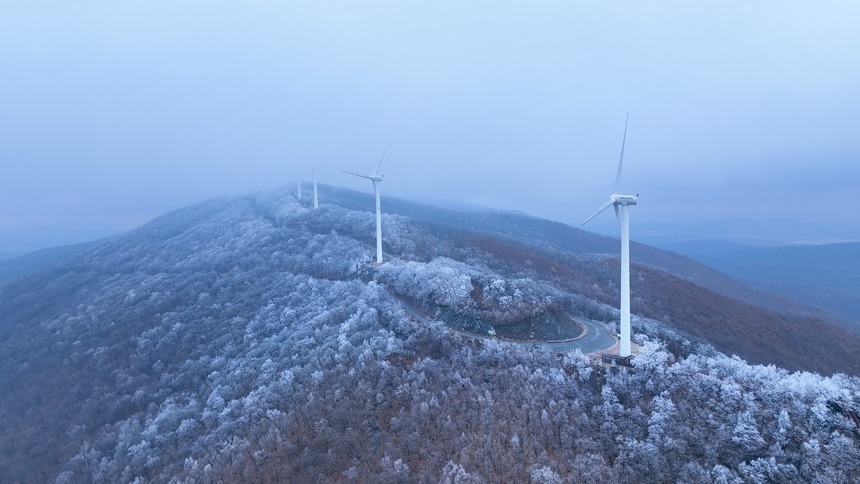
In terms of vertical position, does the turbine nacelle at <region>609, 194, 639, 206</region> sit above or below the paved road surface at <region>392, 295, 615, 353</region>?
above

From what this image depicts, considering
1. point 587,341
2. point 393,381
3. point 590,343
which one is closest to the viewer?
point 393,381

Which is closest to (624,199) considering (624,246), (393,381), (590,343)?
(624,246)

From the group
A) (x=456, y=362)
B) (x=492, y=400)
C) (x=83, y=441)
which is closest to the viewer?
(x=492, y=400)

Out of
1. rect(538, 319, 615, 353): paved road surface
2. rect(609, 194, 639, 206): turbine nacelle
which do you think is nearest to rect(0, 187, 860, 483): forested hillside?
rect(538, 319, 615, 353): paved road surface

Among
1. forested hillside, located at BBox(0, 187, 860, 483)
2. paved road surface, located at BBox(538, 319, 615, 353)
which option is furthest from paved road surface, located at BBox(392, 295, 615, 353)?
forested hillside, located at BBox(0, 187, 860, 483)

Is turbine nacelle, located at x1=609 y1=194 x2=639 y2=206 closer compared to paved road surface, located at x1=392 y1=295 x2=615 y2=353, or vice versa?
turbine nacelle, located at x1=609 y1=194 x2=639 y2=206

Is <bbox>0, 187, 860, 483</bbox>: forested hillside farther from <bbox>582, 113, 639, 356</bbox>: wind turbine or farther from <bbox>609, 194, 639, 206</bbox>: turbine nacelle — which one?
<bbox>609, 194, 639, 206</bbox>: turbine nacelle

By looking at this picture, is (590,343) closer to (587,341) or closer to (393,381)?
(587,341)

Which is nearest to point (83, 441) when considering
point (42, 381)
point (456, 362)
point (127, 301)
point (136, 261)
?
point (42, 381)

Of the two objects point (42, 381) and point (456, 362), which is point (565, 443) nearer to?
point (456, 362)
